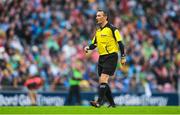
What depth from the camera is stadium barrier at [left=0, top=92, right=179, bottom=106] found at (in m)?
24.3

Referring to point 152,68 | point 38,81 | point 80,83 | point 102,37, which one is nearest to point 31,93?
point 38,81

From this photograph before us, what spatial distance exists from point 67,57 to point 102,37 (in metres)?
9.55

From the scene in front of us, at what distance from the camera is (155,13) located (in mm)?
31438

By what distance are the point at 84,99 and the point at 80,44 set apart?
Answer: 2824 millimetres

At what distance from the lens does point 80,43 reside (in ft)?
90.2

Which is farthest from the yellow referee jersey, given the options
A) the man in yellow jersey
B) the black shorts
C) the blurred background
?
the blurred background

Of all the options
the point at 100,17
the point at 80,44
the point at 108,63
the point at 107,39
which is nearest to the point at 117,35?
the point at 107,39

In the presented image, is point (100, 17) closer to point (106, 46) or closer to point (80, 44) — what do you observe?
point (106, 46)

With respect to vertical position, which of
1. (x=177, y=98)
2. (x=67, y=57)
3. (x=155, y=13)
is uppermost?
(x=155, y=13)

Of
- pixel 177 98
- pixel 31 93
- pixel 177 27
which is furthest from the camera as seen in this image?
pixel 177 27

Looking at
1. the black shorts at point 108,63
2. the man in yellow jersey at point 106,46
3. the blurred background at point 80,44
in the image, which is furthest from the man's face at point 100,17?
the blurred background at point 80,44

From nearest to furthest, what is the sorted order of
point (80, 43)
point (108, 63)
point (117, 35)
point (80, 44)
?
1. point (117, 35)
2. point (108, 63)
3. point (80, 44)
4. point (80, 43)

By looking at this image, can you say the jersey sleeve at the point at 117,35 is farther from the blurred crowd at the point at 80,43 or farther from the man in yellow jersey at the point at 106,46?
the blurred crowd at the point at 80,43

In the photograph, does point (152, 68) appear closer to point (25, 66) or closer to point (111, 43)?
point (25, 66)
